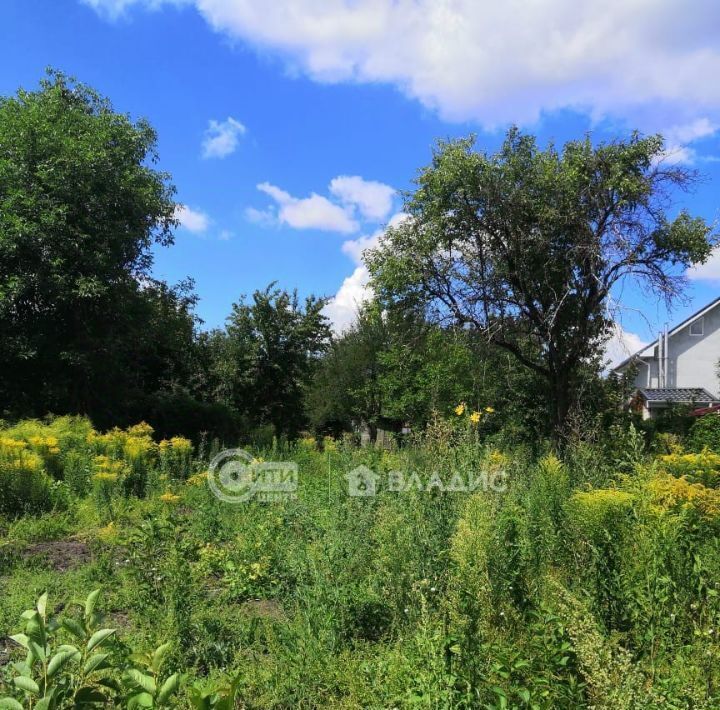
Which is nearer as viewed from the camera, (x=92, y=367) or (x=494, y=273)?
(x=494, y=273)

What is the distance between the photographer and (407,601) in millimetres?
3156

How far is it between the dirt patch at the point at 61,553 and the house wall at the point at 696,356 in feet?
89.6

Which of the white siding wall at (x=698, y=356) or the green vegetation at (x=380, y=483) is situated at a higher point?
the white siding wall at (x=698, y=356)

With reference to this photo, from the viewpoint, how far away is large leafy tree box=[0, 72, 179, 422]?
11500mm

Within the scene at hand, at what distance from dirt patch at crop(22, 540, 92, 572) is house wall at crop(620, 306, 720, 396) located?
27318mm

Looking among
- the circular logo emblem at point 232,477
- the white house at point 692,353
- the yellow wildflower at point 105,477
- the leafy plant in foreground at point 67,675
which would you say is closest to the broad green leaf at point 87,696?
the leafy plant in foreground at point 67,675

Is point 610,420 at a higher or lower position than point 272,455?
higher

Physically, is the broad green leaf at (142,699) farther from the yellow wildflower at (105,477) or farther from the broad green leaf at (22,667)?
the yellow wildflower at (105,477)

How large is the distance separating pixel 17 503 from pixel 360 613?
498 centimetres

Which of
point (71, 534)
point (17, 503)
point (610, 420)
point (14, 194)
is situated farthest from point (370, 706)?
point (14, 194)

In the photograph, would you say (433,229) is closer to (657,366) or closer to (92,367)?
(92,367)

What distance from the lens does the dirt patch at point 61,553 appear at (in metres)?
4.76

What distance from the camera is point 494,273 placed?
8.92 m

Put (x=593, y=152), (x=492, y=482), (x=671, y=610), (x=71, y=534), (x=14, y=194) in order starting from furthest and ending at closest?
(x=14, y=194), (x=593, y=152), (x=71, y=534), (x=492, y=482), (x=671, y=610)
